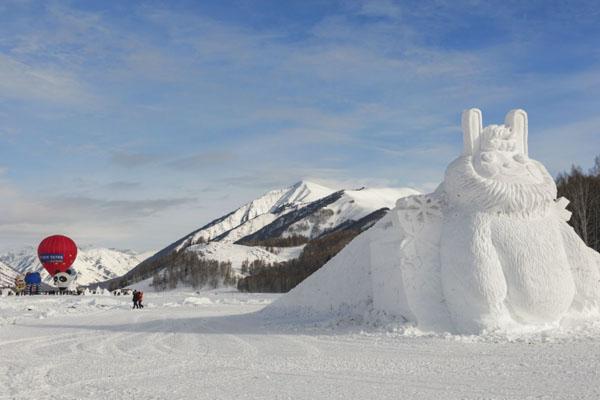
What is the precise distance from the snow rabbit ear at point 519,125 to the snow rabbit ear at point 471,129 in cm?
88

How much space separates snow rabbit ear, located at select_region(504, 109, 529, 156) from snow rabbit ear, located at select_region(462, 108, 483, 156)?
2.88 ft

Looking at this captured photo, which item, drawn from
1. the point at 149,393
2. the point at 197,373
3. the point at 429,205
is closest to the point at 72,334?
the point at 197,373

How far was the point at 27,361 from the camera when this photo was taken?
1124 cm

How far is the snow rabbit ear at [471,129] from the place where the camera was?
46.7ft

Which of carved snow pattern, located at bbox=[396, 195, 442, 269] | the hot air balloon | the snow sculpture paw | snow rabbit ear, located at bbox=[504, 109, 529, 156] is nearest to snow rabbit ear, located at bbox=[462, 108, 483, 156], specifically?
snow rabbit ear, located at bbox=[504, 109, 529, 156]

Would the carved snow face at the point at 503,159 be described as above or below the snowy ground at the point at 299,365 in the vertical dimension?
above

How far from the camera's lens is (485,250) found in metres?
12.7

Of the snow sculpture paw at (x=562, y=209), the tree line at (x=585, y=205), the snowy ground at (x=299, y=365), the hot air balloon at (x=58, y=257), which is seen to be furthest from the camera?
the hot air balloon at (x=58, y=257)

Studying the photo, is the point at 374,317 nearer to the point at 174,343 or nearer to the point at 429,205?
the point at 429,205

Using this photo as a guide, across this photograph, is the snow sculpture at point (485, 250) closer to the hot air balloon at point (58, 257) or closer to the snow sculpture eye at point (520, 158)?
the snow sculpture eye at point (520, 158)

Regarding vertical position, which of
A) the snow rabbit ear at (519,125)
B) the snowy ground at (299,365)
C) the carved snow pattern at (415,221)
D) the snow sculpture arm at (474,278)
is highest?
the snow rabbit ear at (519,125)

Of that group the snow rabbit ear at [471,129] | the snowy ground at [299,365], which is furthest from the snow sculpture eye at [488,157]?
the snowy ground at [299,365]

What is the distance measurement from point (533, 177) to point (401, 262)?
3579 mm

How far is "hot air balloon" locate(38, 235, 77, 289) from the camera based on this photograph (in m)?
48.4
